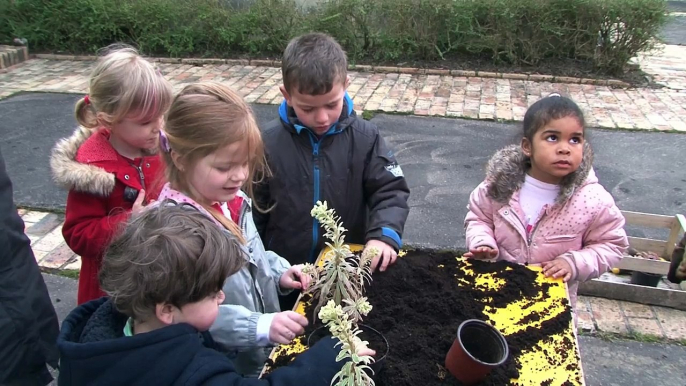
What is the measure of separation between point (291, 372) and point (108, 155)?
127 cm

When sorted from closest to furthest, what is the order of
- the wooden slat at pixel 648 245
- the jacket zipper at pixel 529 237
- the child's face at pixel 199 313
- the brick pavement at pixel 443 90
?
the child's face at pixel 199 313, the jacket zipper at pixel 529 237, the wooden slat at pixel 648 245, the brick pavement at pixel 443 90

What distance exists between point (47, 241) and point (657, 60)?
30.7 ft

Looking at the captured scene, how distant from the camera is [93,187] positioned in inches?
85.7

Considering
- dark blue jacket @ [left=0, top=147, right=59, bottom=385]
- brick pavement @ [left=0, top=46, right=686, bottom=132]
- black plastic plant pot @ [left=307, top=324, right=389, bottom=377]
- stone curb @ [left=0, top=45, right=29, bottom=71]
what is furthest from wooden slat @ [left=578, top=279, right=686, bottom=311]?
stone curb @ [left=0, top=45, right=29, bottom=71]

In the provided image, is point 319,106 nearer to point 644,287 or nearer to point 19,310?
point 19,310

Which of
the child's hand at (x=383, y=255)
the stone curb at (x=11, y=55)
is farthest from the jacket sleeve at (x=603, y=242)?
the stone curb at (x=11, y=55)

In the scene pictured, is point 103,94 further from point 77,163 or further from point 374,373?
point 374,373

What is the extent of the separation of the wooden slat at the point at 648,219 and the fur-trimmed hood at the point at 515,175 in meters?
1.33

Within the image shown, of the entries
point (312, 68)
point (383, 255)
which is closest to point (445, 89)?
point (312, 68)

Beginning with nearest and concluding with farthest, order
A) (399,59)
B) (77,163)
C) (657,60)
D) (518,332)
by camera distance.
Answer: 1. (518,332)
2. (77,163)
3. (399,59)
4. (657,60)

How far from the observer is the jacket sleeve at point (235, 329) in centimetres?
183

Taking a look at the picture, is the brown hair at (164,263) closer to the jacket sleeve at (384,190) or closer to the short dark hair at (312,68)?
the short dark hair at (312,68)

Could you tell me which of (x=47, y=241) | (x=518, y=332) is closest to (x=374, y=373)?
(x=518, y=332)

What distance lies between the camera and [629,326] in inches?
135
